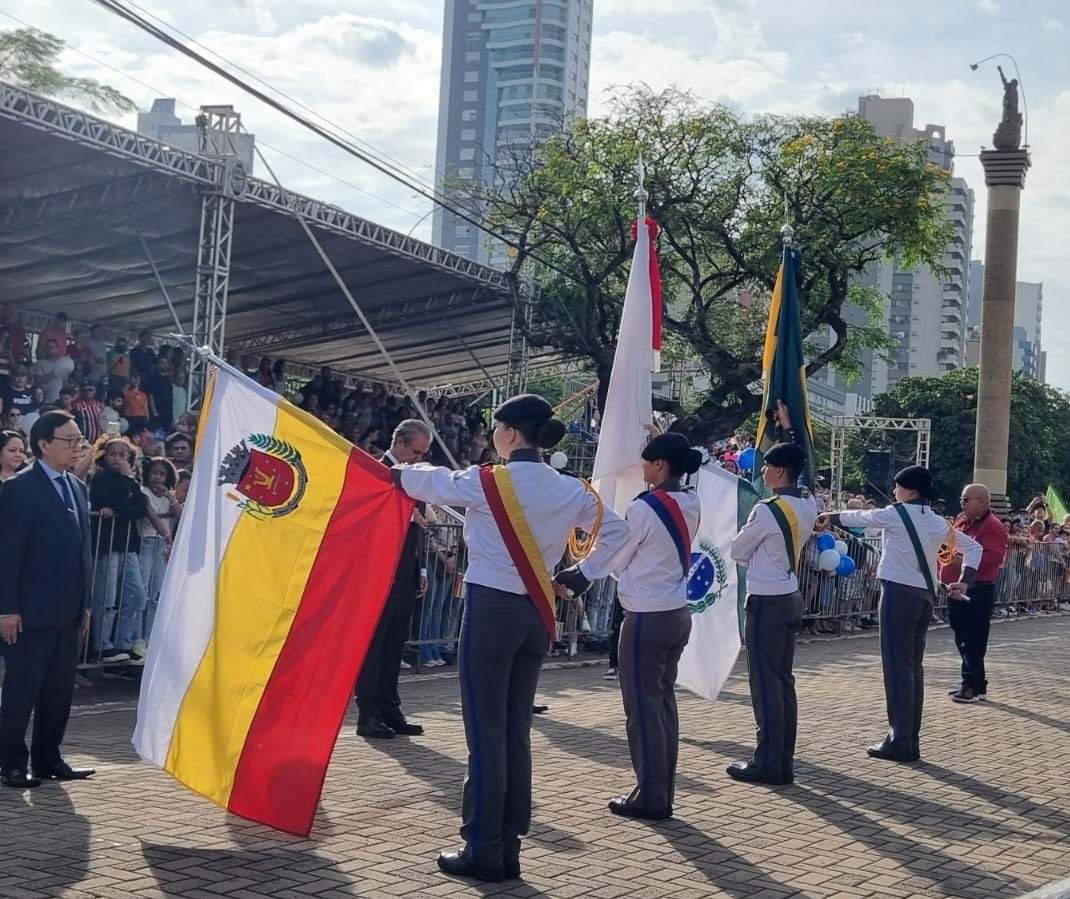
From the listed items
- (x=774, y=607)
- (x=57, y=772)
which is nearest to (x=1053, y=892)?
(x=774, y=607)

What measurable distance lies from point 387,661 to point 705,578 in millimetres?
2336

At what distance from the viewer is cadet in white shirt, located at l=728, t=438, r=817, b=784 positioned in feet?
26.5

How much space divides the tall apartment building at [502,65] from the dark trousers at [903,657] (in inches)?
6046

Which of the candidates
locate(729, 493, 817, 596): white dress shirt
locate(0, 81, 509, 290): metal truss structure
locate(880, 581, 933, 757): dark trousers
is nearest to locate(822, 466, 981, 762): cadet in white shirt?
locate(880, 581, 933, 757): dark trousers

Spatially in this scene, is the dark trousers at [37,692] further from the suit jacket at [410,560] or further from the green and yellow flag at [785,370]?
the green and yellow flag at [785,370]

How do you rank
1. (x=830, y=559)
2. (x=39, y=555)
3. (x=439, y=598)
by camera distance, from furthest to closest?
(x=830, y=559) < (x=439, y=598) < (x=39, y=555)

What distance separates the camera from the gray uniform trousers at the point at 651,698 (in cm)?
694

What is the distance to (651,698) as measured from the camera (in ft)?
23.0

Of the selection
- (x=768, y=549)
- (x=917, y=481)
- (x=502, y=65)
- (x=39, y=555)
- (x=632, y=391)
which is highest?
(x=502, y=65)

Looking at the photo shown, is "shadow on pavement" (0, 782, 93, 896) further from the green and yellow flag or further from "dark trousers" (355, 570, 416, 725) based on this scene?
the green and yellow flag

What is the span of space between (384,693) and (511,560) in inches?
130

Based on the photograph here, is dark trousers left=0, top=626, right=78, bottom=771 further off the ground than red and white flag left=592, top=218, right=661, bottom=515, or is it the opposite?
red and white flag left=592, top=218, right=661, bottom=515

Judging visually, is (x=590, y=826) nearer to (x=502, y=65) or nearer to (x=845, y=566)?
(x=845, y=566)

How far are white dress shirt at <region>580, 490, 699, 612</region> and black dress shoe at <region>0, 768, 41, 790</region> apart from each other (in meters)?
2.99
